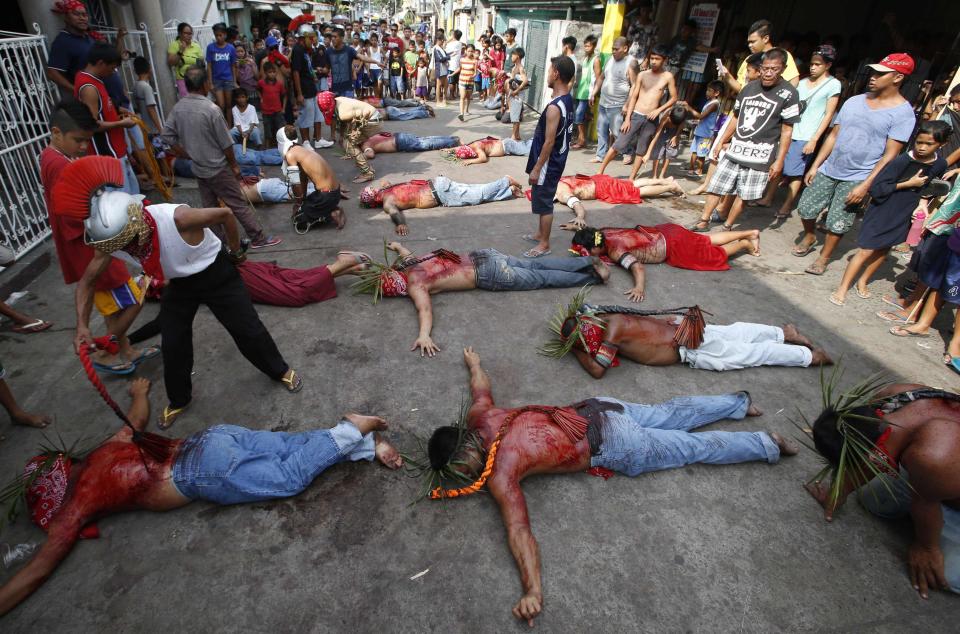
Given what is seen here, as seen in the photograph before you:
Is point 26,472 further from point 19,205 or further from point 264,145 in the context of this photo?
point 264,145

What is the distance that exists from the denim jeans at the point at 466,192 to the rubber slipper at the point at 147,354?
12.3 ft

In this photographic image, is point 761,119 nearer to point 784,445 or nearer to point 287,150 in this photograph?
point 784,445

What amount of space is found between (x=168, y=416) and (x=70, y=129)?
202 cm

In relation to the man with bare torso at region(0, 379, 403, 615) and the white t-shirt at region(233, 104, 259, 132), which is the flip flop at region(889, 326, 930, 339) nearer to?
the man with bare torso at region(0, 379, 403, 615)

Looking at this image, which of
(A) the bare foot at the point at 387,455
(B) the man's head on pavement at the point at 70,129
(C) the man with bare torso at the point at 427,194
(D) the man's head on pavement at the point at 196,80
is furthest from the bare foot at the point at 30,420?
(C) the man with bare torso at the point at 427,194

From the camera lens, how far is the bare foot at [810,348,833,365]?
353 centimetres

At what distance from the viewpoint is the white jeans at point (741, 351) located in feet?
11.3

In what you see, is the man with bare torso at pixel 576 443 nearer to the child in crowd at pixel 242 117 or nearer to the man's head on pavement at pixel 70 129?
the man's head on pavement at pixel 70 129

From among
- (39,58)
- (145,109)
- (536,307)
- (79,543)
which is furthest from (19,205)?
(536,307)

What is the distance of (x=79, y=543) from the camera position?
2250 millimetres

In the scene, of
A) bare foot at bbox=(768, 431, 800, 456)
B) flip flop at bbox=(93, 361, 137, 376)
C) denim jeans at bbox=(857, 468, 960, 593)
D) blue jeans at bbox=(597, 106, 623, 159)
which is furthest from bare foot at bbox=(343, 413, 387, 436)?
blue jeans at bbox=(597, 106, 623, 159)

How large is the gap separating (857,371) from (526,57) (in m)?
12.7

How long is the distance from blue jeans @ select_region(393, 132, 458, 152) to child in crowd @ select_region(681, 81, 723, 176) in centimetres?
415

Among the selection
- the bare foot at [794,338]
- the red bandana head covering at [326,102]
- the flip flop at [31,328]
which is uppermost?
the red bandana head covering at [326,102]
